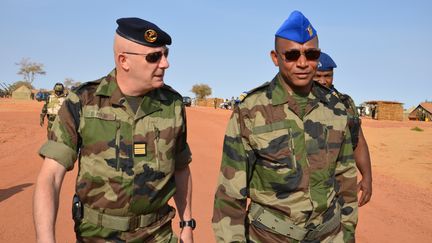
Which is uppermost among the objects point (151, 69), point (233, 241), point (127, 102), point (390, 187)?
point (151, 69)

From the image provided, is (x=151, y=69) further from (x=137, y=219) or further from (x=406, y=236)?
(x=406, y=236)

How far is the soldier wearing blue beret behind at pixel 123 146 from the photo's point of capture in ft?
9.15

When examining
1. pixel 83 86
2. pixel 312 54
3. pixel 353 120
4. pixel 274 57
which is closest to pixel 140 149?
pixel 83 86

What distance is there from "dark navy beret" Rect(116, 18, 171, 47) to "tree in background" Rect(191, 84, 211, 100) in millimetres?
93793

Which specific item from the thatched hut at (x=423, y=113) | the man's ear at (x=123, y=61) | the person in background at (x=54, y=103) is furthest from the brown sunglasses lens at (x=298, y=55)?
the thatched hut at (x=423, y=113)

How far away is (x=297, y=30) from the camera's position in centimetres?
297

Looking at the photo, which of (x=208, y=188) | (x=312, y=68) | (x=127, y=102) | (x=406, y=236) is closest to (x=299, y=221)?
(x=312, y=68)

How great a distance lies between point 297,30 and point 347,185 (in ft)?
3.63

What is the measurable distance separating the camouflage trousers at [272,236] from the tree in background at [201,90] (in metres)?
94.0

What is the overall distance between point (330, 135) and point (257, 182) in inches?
22.5

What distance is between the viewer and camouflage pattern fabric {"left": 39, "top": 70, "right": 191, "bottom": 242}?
2789mm

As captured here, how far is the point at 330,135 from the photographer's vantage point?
2992 millimetres

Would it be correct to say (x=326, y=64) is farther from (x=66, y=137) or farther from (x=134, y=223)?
(x=66, y=137)

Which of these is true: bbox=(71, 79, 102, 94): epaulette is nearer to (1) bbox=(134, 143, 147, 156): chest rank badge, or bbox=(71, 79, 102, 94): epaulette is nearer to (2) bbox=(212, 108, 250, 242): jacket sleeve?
(1) bbox=(134, 143, 147, 156): chest rank badge
